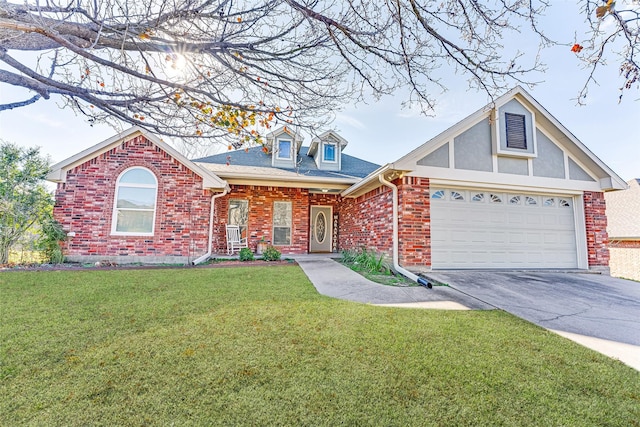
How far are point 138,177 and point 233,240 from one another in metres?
3.69

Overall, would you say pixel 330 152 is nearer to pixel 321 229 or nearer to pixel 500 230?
pixel 321 229

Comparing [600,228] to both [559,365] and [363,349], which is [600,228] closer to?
[559,365]

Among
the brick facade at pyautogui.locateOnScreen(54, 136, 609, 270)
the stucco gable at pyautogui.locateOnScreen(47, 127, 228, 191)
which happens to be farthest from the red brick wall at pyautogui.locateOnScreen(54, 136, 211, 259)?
the stucco gable at pyautogui.locateOnScreen(47, 127, 228, 191)

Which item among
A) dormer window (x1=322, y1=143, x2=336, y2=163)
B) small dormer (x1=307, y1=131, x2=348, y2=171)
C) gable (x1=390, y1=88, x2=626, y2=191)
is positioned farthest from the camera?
dormer window (x1=322, y1=143, x2=336, y2=163)

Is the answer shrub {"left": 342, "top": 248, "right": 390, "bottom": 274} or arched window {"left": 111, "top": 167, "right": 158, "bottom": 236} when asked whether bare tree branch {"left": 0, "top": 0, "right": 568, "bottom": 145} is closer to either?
shrub {"left": 342, "top": 248, "right": 390, "bottom": 274}

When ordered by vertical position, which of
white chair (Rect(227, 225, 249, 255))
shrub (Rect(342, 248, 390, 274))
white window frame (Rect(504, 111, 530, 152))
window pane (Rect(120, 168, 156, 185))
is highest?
white window frame (Rect(504, 111, 530, 152))

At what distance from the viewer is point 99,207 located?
27.1ft

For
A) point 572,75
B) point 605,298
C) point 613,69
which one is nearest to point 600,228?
point 605,298

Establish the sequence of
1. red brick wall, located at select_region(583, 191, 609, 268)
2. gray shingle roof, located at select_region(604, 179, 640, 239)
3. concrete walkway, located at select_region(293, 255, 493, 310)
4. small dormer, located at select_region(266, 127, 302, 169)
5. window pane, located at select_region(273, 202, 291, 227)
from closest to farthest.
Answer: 1. concrete walkway, located at select_region(293, 255, 493, 310)
2. red brick wall, located at select_region(583, 191, 609, 268)
3. window pane, located at select_region(273, 202, 291, 227)
4. small dormer, located at select_region(266, 127, 302, 169)
5. gray shingle roof, located at select_region(604, 179, 640, 239)

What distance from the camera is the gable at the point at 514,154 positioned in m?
7.14

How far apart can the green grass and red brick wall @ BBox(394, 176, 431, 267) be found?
2.69 metres

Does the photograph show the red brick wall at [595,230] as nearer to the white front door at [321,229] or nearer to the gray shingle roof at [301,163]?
the gray shingle roof at [301,163]

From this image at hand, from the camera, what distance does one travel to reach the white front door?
12.5 meters

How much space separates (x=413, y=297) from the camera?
5.00 metres
